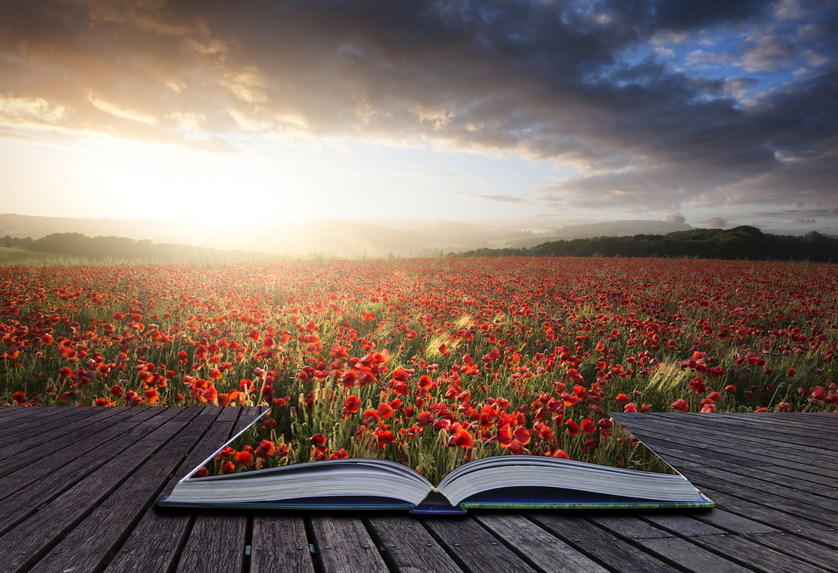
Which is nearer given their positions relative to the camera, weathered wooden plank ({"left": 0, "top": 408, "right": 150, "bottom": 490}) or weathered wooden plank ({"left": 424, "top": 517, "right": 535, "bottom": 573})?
weathered wooden plank ({"left": 424, "top": 517, "right": 535, "bottom": 573})

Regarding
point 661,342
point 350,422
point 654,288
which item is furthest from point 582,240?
point 350,422

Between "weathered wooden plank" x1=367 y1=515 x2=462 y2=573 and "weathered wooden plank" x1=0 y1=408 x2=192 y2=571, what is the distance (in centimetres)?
81

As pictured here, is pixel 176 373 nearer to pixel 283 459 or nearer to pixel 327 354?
pixel 327 354

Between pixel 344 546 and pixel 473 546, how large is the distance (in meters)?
0.33

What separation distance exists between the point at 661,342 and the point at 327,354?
151 inches

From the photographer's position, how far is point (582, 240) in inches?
1031

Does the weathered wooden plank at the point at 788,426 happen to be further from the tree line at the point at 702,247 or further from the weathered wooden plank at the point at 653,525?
the tree line at the point at 702,247

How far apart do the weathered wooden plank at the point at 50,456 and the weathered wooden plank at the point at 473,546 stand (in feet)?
4.52

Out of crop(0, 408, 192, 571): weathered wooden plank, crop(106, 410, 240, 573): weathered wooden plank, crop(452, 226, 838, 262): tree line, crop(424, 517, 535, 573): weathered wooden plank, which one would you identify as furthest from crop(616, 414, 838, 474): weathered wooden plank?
crop(452, 226, 838, 262): tree line

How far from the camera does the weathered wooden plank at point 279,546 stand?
94 centimetres

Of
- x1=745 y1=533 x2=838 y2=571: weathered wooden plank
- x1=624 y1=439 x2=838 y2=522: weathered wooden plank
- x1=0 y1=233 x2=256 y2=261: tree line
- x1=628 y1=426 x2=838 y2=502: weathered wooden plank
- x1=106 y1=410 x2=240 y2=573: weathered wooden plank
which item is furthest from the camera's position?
x1=0 y1=233 x2=256 y2=261: tree line

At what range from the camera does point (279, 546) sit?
1.02m

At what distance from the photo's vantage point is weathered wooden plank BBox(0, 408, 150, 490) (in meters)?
1.43

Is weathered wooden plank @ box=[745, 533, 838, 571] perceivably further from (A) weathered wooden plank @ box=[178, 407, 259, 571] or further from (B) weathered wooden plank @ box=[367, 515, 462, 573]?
(A) weathered wooden plank @ box=[178, 407, 259, 571]
